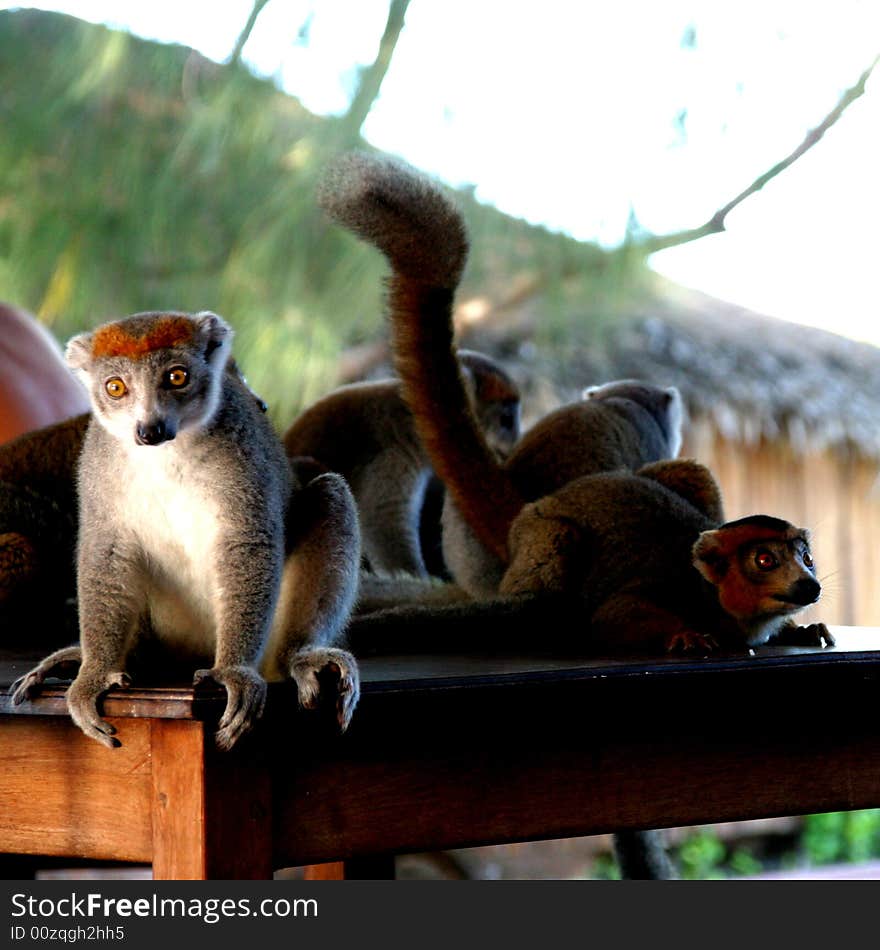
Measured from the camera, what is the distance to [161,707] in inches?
70.2

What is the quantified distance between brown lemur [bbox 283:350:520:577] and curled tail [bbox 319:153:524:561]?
25.3 inches

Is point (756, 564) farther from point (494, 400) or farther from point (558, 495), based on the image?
point (494, 400)

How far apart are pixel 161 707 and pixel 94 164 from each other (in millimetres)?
4205

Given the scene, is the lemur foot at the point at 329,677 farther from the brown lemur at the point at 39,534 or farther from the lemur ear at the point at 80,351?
the brown lemur at the point at 39,534

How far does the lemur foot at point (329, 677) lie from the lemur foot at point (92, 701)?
0.84 feet

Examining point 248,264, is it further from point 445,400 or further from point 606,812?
point 606,812

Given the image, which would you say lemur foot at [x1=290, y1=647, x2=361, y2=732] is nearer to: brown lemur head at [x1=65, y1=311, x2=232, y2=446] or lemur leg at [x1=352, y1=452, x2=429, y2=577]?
brown lemur head at [x1=65, y1=311, x2=232, y2=446]

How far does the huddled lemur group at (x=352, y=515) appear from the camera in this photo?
2064mm

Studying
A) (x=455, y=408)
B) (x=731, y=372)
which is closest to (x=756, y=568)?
(x=455, y=408)

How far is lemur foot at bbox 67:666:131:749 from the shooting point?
1.86 meters

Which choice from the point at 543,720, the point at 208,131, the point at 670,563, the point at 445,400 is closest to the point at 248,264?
the point at 208,131

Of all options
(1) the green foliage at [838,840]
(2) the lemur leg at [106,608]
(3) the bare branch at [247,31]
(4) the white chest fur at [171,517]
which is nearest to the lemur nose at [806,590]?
(4) the white chest fur at [171,517]

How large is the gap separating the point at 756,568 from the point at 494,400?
1.86 meters

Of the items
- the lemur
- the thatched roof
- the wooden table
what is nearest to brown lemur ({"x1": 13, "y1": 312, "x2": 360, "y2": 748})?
the wooden table
